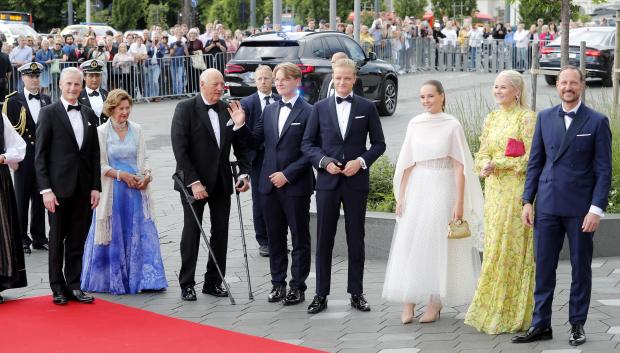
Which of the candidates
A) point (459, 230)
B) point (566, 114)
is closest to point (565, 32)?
point (459, 230)

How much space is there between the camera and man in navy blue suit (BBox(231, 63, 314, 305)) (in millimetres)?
9094

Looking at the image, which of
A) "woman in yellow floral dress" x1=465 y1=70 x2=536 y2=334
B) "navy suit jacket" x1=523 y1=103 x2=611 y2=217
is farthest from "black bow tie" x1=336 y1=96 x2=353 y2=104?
"navy suit jacket" x1=523 y1=103 x2=611 y2=217

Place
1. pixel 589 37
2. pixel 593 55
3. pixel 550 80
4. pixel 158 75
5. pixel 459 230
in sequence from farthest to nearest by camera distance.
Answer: pixel 589 37 → pixel 593 55 → pixel 550 80 → pixel 158 75 → pixel 459 230

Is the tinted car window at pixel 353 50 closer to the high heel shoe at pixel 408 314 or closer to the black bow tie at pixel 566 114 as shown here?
the high heel shoe at pixel 408 314

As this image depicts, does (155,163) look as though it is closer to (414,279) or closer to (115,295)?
(115,295)

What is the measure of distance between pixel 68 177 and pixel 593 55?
72.3 ft

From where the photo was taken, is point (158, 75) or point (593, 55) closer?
point (158, 75)

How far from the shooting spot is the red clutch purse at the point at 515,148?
8.03 m

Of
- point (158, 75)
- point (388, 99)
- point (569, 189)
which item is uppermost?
point (158, 75)

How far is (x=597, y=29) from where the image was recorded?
3069cm

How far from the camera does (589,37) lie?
30.2m

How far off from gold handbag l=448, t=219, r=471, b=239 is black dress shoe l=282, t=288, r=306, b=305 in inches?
59.9

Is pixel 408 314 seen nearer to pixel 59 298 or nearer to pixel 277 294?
pixel 277 294

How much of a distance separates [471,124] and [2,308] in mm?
5624
